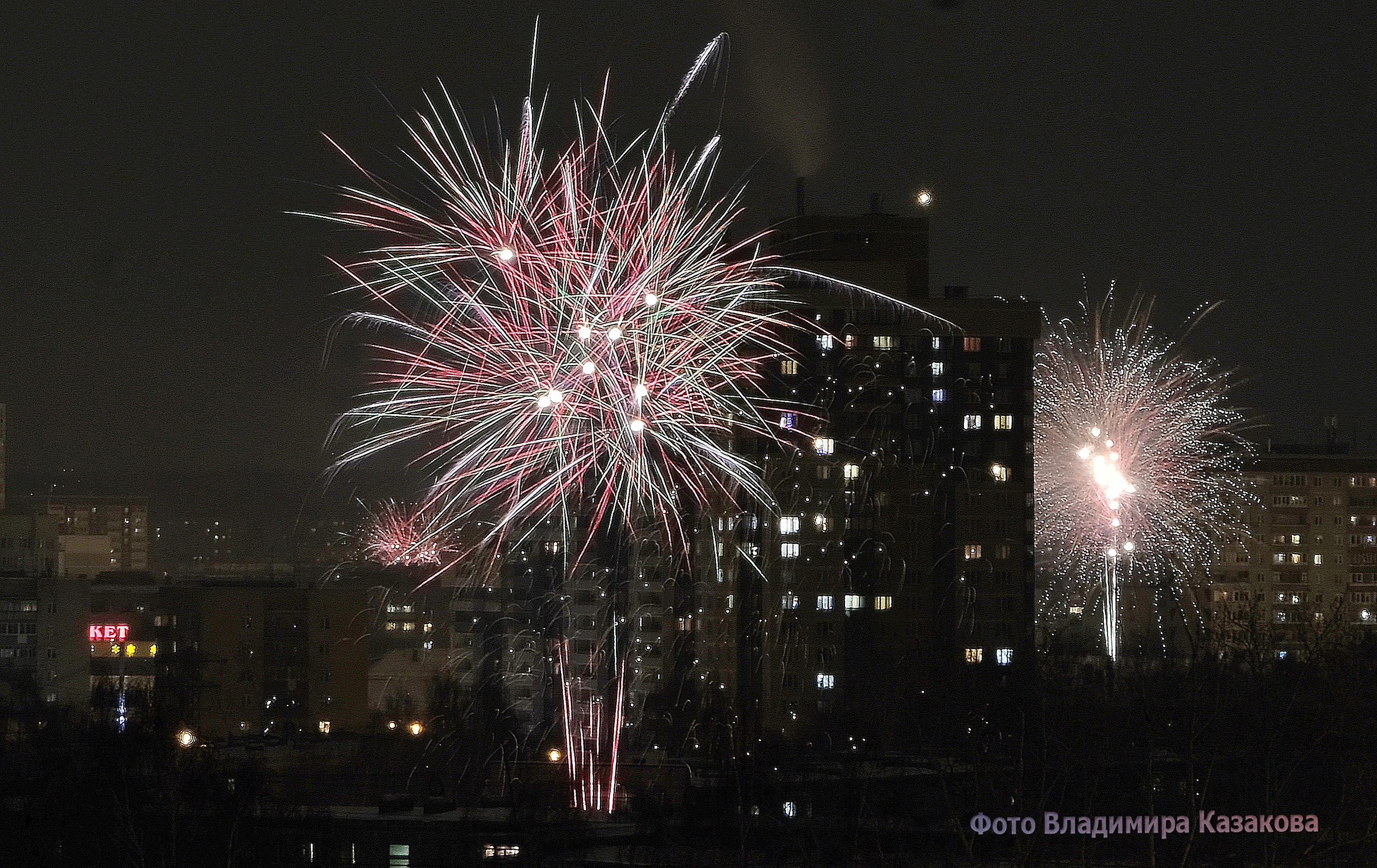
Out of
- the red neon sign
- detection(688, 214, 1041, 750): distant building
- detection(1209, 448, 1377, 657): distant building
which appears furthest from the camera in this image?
detection(1209, 448, 1377, 657): distant building

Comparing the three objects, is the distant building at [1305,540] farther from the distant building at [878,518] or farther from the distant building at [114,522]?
the distant building at [114,522]

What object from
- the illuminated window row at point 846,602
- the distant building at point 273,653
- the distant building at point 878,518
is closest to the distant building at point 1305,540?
the distant building at point 878,518

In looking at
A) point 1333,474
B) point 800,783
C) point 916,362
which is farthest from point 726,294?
point 1333,474

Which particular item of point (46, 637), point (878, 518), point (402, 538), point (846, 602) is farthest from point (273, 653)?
point (878, 518)

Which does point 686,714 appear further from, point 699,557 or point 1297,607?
point 1297,607

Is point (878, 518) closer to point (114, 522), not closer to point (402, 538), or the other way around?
point (402, 538)

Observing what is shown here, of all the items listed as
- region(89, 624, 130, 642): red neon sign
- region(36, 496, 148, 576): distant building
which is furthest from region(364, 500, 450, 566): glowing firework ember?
region(36, 496, 148, 576): distant building

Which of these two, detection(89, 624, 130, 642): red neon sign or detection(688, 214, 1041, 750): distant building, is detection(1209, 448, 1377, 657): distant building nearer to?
detection(688, 214, 1041, 750): distant building
